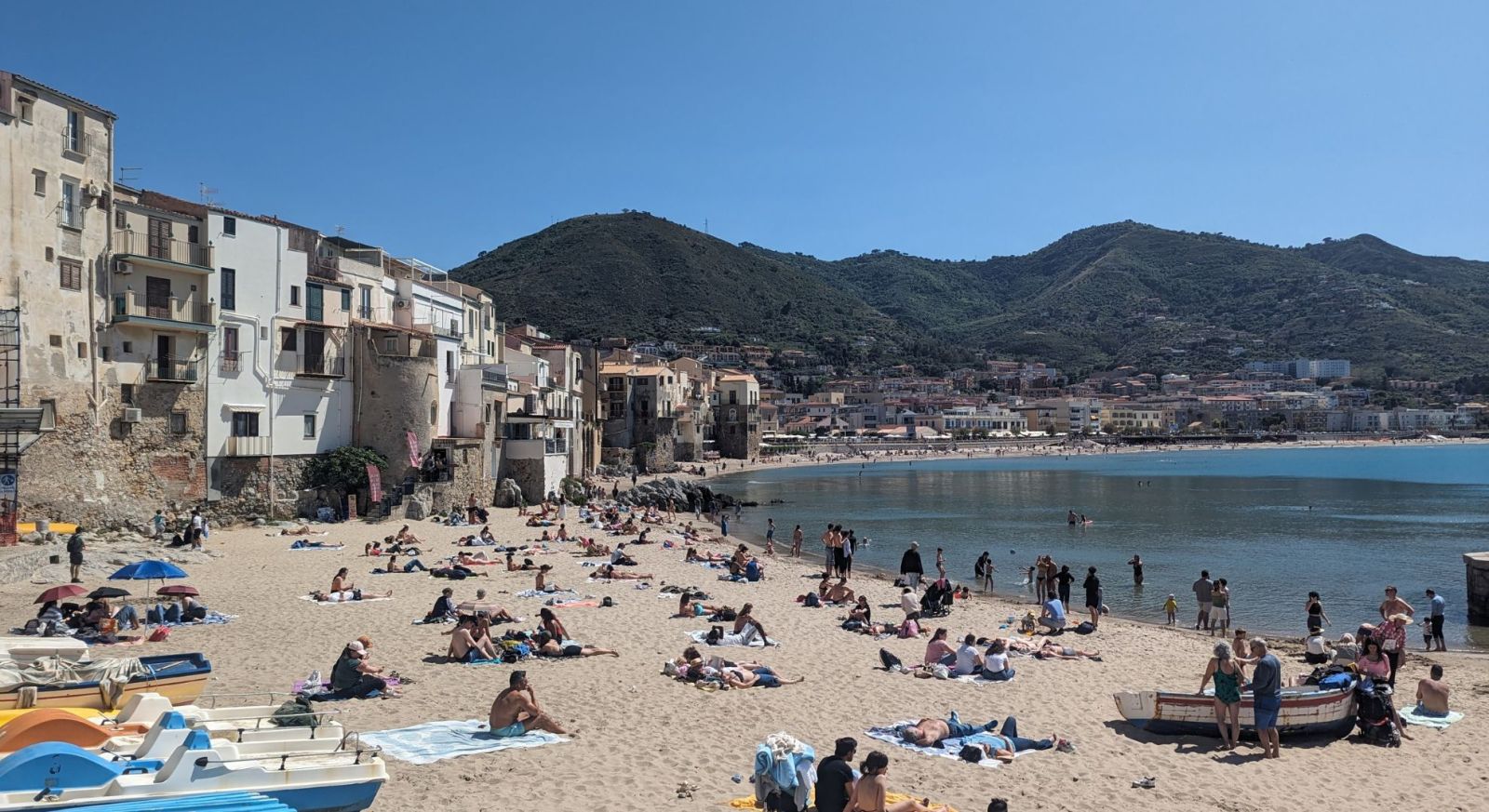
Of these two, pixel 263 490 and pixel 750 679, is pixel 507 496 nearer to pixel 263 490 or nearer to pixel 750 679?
pixel 263 490

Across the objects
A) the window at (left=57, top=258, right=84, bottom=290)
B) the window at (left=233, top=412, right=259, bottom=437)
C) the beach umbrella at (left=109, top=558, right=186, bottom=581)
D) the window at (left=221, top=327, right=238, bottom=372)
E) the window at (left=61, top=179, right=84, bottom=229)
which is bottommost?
the beach umbrella at (left=109, top=558, right=186, bottom=581)

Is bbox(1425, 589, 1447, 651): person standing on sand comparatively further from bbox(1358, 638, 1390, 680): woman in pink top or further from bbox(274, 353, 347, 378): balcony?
bbox(274, 353, 347, 378): balcony

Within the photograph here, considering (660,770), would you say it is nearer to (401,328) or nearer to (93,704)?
(93,704)

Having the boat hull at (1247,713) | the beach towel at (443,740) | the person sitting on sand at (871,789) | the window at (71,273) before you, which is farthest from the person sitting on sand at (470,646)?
the window at (71,273)

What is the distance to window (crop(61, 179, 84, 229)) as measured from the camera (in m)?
25.1

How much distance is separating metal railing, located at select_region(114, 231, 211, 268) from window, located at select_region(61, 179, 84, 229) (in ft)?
3.72

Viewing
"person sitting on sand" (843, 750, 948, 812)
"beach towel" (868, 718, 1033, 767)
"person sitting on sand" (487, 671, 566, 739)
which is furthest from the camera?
"person sitting on sand" (487, 671, 566, 739)

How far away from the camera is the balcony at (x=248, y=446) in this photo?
29.8 metres

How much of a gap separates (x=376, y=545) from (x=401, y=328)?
1142cm

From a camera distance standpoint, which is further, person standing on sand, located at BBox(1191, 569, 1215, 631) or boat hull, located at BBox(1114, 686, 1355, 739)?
person standing on sand, located at BBox(1191, 569, 1215, 631)

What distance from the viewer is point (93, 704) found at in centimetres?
918

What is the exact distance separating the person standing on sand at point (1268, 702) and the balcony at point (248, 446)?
28.5m

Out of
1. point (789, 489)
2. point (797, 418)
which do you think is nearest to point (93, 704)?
point (789, 489)

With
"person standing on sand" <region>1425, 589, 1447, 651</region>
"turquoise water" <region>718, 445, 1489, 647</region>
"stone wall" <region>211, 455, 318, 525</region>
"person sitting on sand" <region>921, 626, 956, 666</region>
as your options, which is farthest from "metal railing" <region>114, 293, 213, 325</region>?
"person standing on sand" <region>1425, 589, 1447, 651</region>
